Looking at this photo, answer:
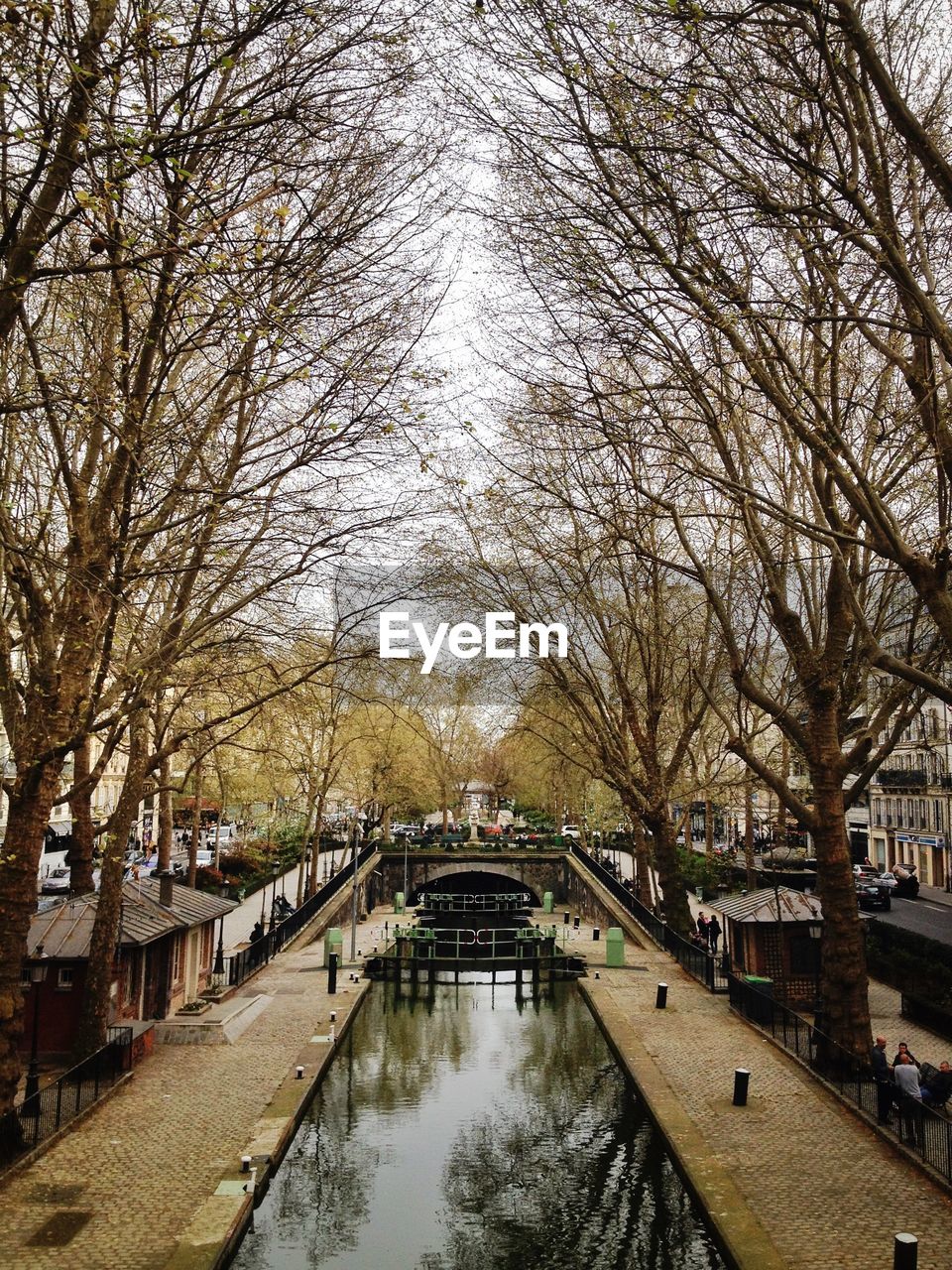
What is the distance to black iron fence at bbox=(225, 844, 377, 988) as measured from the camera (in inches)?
1228

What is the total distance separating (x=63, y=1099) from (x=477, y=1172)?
7052mm

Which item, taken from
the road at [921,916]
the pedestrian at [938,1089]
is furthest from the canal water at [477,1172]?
the road at [921,916]

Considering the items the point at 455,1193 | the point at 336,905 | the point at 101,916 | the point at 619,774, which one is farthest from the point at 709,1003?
the point at 336,905

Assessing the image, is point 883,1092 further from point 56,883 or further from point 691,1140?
point 56,883

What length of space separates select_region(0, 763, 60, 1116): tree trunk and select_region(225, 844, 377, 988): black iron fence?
1462cm

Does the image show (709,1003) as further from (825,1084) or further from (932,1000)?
(825,1084)

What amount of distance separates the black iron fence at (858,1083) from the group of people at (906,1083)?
0.06 feet

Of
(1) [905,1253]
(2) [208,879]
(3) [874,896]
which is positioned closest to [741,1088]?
(1) [905,1253]

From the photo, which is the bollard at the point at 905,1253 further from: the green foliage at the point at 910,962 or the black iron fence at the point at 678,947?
the black iron fence at the point at 678,947

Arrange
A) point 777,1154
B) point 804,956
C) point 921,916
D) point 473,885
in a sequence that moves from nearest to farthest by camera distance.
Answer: point 777,1154 < point 804,956 < point 921,916 < point 473,885

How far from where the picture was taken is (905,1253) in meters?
11.8

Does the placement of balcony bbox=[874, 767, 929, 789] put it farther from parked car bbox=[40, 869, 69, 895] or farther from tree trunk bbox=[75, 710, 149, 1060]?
tree trunk bbox=[75, 710, 149, 1060]

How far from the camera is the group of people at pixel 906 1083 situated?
17703 millimetres

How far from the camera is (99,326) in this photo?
54.9ft
